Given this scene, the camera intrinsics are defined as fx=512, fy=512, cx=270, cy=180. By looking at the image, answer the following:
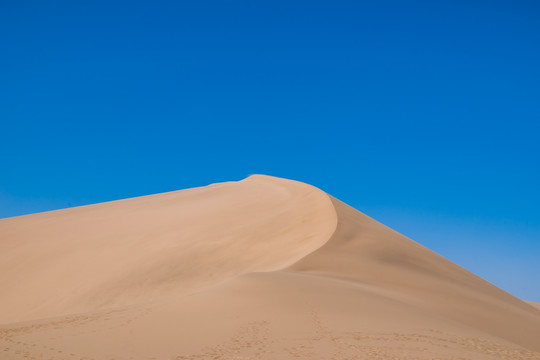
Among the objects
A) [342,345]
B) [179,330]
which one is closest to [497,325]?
[342,345]

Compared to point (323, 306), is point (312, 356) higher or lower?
lower

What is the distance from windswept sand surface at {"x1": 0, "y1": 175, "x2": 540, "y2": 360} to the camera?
8.22 meters

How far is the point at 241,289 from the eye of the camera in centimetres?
1089

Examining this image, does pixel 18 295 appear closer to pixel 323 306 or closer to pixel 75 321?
pixel 75 321

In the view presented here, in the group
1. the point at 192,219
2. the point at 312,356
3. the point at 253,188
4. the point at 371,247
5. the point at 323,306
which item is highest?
the point at 253,188

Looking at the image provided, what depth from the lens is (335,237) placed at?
17.3 metres

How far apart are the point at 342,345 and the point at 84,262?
46.9 feet

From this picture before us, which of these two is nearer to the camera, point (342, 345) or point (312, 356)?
point (312, 356)

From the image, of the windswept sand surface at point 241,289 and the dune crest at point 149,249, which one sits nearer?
the windswept sand surface at point 241,289

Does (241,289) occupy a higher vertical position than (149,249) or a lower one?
lower

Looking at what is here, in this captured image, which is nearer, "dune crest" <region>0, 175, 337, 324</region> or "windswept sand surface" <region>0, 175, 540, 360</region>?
"windswept sand surface" <region>0, 175, 540, 360</region>

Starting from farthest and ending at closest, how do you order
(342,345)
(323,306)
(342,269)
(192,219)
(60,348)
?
(192,219) → (342,269) → (323,306) → (342,345) → (60,348)

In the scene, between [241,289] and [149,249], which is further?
[149,249]

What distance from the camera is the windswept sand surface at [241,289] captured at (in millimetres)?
8219
